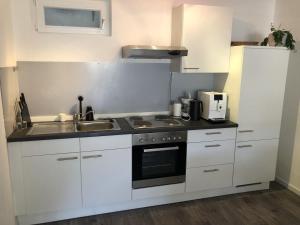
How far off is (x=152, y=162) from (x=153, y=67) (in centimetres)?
109

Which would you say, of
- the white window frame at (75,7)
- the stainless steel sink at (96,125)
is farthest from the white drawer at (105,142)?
the white window frame at (75,7)

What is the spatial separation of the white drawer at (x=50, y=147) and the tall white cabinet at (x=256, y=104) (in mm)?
1701

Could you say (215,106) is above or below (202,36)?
below

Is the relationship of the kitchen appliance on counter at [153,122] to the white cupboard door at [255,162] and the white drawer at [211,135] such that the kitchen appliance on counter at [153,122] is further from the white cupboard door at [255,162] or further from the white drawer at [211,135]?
the white cupboard door at [255,162]

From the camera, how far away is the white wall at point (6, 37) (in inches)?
83.2

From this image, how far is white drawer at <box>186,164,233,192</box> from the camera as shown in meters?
2.73

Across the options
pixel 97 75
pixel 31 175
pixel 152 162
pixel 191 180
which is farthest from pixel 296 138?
pixel 31 175

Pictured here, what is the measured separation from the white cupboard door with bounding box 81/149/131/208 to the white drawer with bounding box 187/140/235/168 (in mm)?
659

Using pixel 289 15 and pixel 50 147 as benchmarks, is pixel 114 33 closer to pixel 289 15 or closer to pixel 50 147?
pixel 50 147

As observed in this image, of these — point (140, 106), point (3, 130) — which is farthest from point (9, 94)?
A: point (140, 106)

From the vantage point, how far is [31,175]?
2.27m

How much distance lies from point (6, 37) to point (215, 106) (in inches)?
83.7

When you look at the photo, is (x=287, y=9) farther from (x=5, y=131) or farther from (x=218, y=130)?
(x=5, y=131)

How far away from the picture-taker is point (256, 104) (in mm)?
2809
